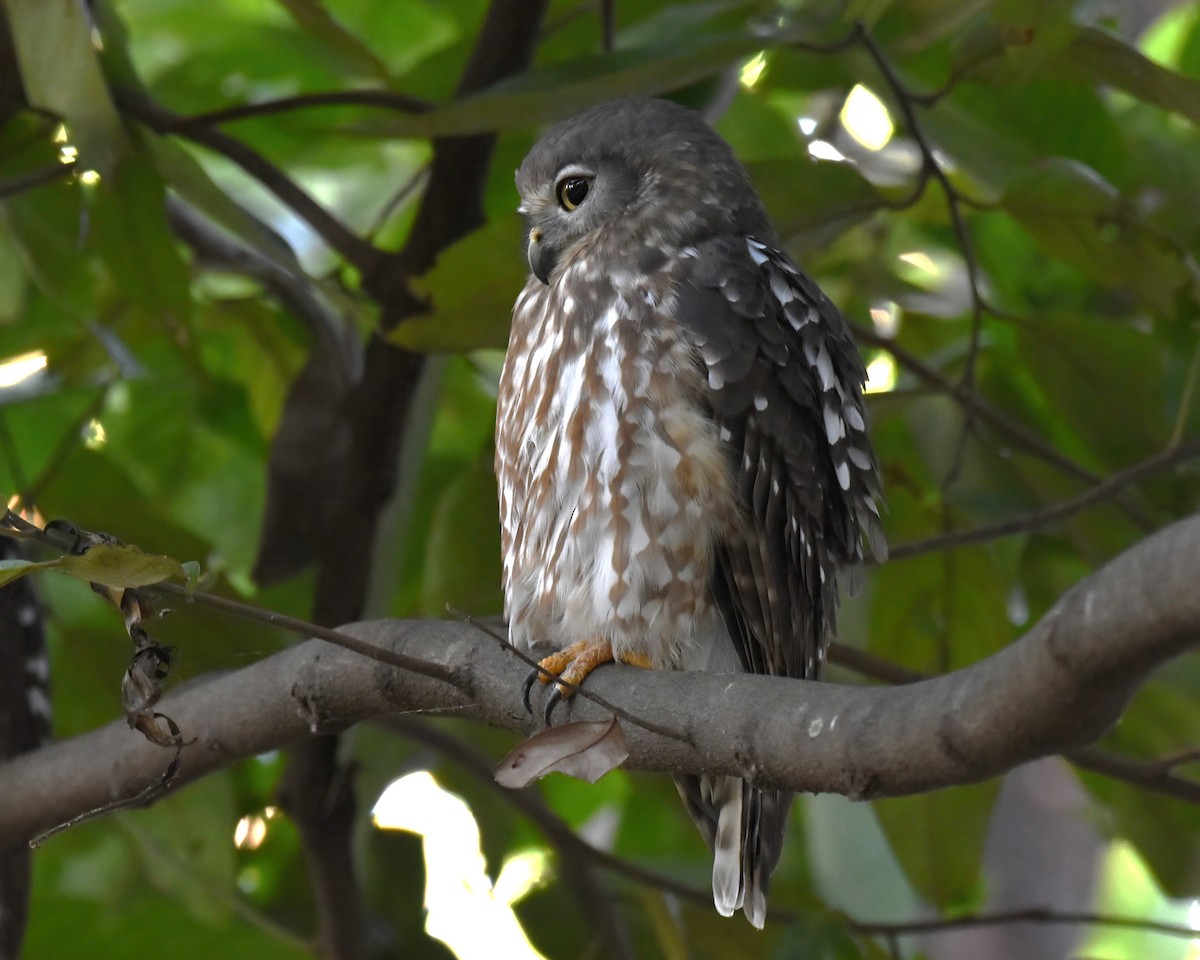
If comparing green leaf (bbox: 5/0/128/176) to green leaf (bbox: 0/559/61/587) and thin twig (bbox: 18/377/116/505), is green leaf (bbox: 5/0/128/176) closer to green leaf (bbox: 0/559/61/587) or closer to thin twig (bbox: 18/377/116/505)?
thin twig (bbox: 18/377/116/505)

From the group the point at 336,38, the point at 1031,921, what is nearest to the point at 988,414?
the point at 1031,921

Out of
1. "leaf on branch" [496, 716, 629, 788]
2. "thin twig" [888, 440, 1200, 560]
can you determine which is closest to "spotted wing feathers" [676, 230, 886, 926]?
"thin twig" [888, 440, 1200, 560]

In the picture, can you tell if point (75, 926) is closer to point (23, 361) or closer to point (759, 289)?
point (23, 361)

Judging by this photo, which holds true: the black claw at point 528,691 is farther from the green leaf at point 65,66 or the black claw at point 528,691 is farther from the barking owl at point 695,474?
the green leaf at point 65,66

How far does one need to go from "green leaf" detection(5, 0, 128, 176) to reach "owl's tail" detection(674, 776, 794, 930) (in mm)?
1656

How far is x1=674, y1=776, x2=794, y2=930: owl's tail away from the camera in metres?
2.77

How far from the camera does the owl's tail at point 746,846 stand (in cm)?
277

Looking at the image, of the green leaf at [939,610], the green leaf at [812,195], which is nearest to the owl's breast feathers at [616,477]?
the green leaf at [812,195]

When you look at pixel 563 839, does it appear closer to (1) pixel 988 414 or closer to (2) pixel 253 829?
(2) pixel 253 829

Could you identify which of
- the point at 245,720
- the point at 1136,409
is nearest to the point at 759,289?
the point at 1136,409

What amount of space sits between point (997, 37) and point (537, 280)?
1.05 m

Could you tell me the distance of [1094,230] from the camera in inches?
118

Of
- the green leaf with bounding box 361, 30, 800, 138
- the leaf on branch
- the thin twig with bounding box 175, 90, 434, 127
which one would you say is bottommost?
the leaf on branch

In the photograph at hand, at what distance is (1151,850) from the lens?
327 centimetres
